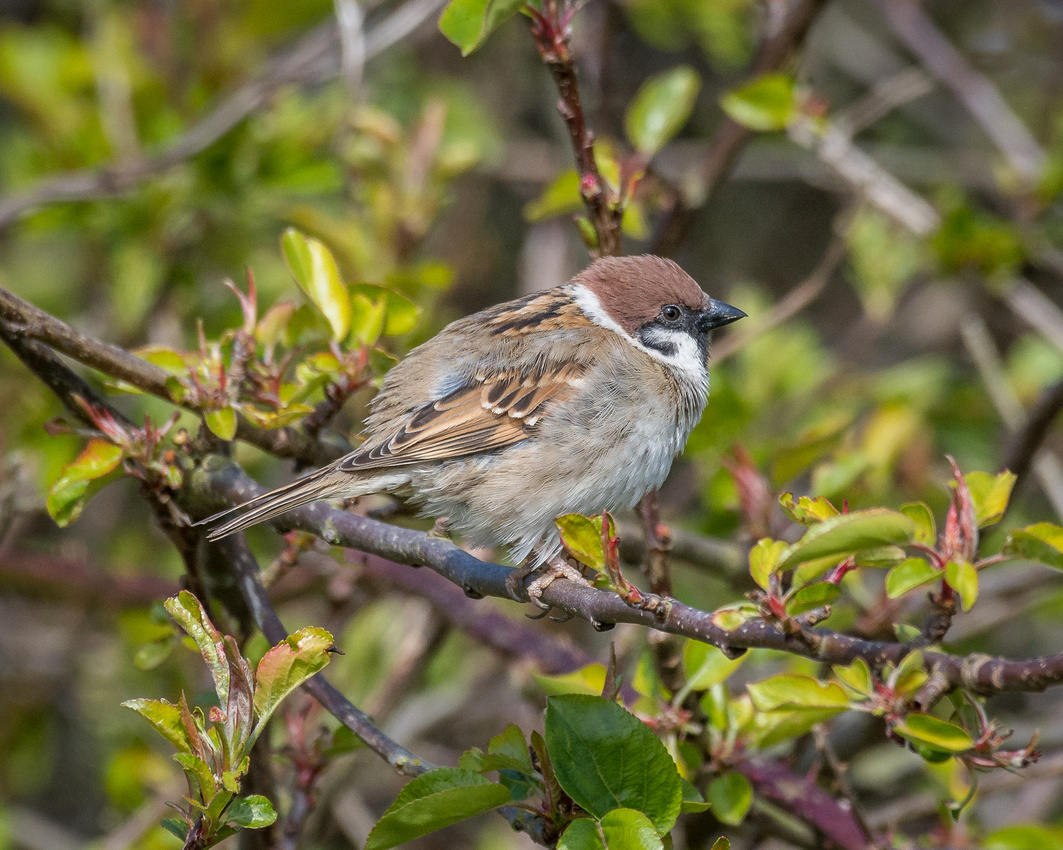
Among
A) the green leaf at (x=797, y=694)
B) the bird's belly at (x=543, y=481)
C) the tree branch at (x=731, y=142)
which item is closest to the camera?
the green leaf at (x=797, y=694)

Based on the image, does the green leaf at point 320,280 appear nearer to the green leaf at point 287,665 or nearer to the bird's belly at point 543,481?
the bird's belly at point 543,481

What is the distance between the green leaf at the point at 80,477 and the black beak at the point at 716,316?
172 centimetres

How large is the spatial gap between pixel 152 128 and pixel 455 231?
185 cm

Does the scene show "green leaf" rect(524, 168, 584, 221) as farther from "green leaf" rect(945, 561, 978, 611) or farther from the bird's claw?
"green leaf" rect(945, 561, 978, 611)

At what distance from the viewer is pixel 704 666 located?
224cm

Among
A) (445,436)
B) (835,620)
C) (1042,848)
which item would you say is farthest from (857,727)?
(445,436)

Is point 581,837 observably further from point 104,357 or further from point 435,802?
point 104,357

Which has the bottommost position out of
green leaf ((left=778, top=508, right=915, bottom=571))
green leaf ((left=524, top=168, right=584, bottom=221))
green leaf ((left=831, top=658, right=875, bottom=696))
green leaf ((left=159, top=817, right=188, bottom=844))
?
green leaf ((left=159, top=817, right=188, bottom=844))

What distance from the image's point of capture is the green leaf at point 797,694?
185 cm

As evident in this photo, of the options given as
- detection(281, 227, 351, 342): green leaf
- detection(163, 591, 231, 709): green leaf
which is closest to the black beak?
detection(281, 227, 351, 342): green leaf

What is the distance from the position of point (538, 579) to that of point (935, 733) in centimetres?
72

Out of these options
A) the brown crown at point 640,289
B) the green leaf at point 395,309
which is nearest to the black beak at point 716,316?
the brown crown at point 640,289

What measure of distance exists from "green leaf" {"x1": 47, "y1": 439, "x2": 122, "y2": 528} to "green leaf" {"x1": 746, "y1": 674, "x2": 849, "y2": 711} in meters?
1.25

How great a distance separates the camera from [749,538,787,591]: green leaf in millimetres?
1703
